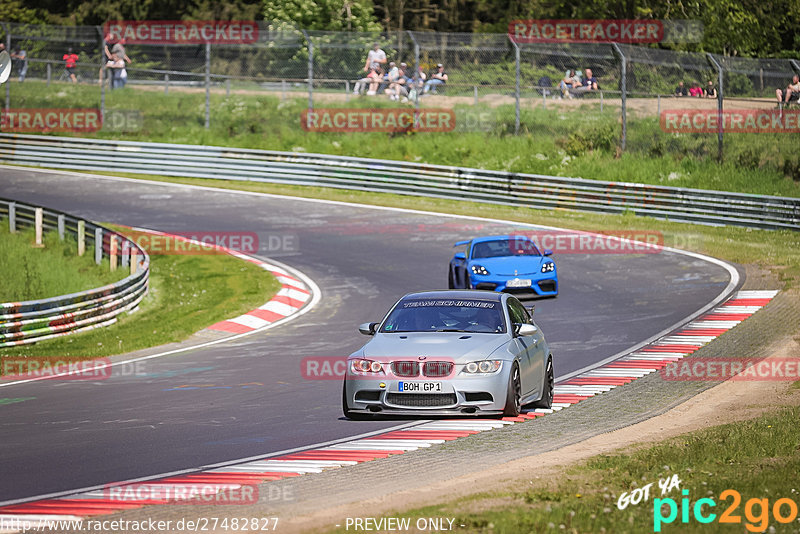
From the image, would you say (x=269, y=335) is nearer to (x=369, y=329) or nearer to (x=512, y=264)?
(x=512, y=264)

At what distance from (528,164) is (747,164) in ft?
21.4

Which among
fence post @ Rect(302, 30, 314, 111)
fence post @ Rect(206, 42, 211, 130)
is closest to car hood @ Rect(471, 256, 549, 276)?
fence post @ Rect(302, 30, 314, 111)

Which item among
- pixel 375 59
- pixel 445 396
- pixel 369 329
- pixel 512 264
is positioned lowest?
pixel 512 264

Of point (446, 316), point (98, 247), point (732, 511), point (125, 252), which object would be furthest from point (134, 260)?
point (732, 511)

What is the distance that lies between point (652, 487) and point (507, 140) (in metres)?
28.1

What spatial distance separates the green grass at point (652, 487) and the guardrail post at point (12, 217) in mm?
21244

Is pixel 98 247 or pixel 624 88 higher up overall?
pixel 624 88

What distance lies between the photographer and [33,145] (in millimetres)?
39406

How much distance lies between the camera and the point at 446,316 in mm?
12391

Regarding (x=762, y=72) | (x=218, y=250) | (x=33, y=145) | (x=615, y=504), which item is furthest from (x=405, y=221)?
(x=615, y=504)

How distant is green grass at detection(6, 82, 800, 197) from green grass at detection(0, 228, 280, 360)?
1189 centimetres

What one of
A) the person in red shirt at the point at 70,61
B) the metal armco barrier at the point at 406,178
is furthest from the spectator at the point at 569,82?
the person in red shirt at the point at 70,61

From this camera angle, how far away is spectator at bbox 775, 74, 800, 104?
101ft

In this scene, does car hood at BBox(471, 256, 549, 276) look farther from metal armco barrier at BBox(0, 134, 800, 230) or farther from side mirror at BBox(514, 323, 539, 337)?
metal armco barrier at BBox(0, 134, 800, 230)
